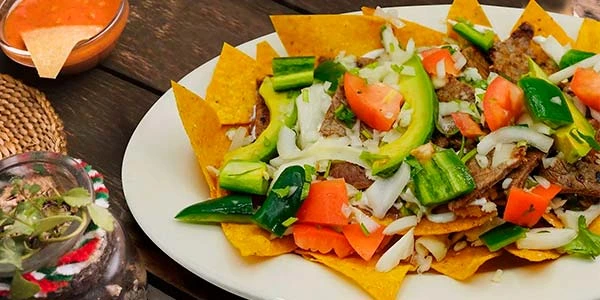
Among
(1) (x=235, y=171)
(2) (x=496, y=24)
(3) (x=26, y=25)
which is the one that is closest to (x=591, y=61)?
(2) (x=496, y=24)

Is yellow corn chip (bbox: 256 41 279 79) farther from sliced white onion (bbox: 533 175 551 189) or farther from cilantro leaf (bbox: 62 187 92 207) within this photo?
cilantro leaf (bbox: 62 187 92 207)

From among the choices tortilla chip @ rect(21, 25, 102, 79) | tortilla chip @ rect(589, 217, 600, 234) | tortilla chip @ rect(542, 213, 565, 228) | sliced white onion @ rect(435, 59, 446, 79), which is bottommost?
tortilla chip @ rect(21, 25, 102, 79)

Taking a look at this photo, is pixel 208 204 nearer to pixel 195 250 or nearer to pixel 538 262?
pixel 195 250

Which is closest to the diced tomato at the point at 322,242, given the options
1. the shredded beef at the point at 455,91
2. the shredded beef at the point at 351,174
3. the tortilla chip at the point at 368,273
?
the tortilla chip at the point at 368,273

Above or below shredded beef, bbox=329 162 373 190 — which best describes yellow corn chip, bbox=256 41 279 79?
above

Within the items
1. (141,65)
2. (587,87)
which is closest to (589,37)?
(587,87)

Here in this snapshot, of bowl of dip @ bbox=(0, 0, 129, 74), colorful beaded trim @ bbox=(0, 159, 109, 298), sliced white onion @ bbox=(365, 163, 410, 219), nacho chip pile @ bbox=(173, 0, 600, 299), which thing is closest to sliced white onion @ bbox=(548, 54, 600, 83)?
nacho chip pile @ bbox=(173, 0, 600, 299)
